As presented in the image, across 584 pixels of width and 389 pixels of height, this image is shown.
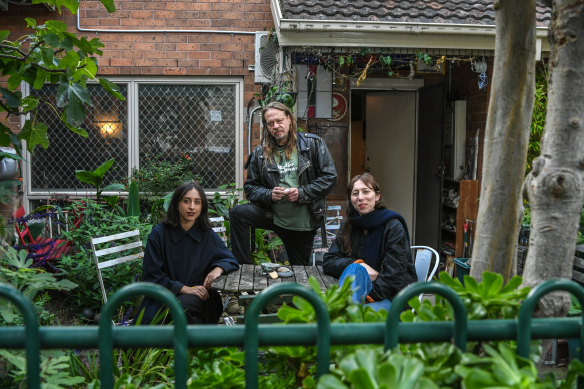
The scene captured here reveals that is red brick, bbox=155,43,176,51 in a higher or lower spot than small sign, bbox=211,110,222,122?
higher

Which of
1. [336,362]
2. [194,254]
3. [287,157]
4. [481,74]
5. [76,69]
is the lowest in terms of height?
[194,254]

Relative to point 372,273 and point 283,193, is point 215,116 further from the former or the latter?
point 372,273

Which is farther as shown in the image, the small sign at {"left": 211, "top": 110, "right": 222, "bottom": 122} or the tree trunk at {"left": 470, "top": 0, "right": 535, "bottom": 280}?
the small sign at {"left": 211, "top": 110, "right": 222, "bottom": 122}

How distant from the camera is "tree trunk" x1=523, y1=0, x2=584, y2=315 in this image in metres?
1.51

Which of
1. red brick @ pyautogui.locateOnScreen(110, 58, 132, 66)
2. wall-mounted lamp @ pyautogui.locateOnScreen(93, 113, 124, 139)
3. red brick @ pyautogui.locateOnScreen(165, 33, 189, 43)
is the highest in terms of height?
red brick @ pyautogui.locateOnScreen(165, 33, 189, 43)

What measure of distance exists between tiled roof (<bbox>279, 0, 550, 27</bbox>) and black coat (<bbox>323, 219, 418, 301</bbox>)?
9.10 feet

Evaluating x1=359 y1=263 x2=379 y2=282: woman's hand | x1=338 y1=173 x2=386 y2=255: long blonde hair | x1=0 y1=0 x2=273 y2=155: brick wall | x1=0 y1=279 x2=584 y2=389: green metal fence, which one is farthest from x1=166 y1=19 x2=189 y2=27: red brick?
x1=0 y1=279 x2=584 y2=389: green metal fence

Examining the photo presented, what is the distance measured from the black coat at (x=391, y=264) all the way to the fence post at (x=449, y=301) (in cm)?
257

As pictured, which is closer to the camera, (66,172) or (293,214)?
(293,214)

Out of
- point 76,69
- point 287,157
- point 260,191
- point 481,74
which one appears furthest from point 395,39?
point 76,69

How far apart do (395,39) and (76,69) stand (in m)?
3.80

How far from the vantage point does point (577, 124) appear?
1.52 meters

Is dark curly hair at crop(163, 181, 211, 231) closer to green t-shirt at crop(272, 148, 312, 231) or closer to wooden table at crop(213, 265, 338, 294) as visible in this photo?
wooden table at crop(213, 265, 338, 294)

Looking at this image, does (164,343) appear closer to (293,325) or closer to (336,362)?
(293,325)
